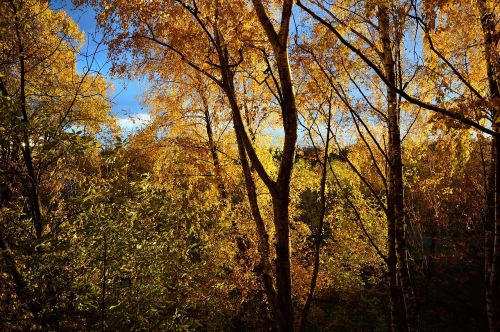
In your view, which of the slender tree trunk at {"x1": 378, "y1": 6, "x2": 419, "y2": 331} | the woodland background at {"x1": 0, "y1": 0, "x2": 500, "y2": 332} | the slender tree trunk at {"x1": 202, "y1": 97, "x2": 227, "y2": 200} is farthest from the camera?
the slender tree trunk at {"x1": 202, "y1": 97, "x2": 227, "y2": 200}

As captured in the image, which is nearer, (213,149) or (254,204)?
(254,204)

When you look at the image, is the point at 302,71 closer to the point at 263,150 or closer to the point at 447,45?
the point at 447,45

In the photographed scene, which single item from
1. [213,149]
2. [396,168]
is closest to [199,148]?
[213,149]

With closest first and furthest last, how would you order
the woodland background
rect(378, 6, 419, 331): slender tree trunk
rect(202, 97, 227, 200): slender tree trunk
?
the woodland background, rect(378, 6, 419, 331): slender tree trunk, rect(202, 97, 227, 200): slender tree trunk

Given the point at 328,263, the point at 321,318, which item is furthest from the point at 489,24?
the point at 321,318

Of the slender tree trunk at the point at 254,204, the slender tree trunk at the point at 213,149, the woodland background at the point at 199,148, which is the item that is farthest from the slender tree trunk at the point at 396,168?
the slender tree trunk at the point at 213,149

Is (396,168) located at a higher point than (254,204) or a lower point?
higher

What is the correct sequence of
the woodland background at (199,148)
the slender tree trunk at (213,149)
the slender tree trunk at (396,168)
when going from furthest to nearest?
the slender tree trunk at (213,149)
the slender tree trunk at (396,168)
the woodland background at (199,148)

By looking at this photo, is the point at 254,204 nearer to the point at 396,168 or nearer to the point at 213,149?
the point at 396,168

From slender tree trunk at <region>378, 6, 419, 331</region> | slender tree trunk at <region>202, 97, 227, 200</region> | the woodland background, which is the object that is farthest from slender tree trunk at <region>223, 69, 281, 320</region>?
slender tree trunk at <region>202, 97, 227, 200</region>

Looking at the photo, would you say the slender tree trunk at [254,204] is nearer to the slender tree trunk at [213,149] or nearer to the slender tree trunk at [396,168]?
the slender tree trunk at [396,168]

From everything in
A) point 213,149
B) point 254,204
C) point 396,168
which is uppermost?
point 213,149

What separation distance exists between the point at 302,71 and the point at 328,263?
38.3 ft

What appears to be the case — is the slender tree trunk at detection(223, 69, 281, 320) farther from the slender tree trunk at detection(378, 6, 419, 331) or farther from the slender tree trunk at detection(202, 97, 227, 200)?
the slender tree trunk at detection(202, 97, 227, 200)
